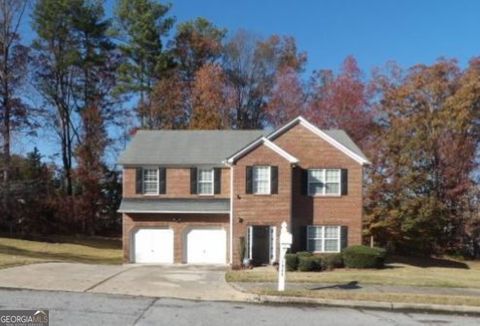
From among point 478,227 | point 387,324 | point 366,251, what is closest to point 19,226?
point 366,251

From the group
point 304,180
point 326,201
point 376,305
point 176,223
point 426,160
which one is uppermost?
point 426,160

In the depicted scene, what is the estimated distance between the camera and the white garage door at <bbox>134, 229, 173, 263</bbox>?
31938 millimetres

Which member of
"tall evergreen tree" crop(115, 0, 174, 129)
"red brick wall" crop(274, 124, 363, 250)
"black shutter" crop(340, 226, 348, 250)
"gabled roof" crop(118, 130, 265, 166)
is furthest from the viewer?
"tall evergreen tree" crop(115, 0, 174, 129)

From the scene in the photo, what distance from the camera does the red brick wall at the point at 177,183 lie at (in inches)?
1275

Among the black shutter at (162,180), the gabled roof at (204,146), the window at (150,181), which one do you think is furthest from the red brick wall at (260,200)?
the window at (150,181)

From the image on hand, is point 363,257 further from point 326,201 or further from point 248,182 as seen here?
point 248,182

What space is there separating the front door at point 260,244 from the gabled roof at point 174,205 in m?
1.85

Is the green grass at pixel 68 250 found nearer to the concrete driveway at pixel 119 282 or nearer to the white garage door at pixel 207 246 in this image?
the white garage door at pixel 207 246

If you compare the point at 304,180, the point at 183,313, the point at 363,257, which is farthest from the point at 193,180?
the point at 183,313

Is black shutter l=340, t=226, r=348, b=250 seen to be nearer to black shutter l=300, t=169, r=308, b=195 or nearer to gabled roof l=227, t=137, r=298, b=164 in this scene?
black shutter l=300, t=169, r=308, b=195

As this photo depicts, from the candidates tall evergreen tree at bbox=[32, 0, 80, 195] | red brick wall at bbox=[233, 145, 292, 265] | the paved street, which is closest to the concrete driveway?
the paved street

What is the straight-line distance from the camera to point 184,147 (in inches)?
1340

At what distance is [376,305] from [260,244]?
14863 millimetres

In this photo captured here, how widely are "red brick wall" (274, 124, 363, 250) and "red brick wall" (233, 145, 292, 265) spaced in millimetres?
1122
